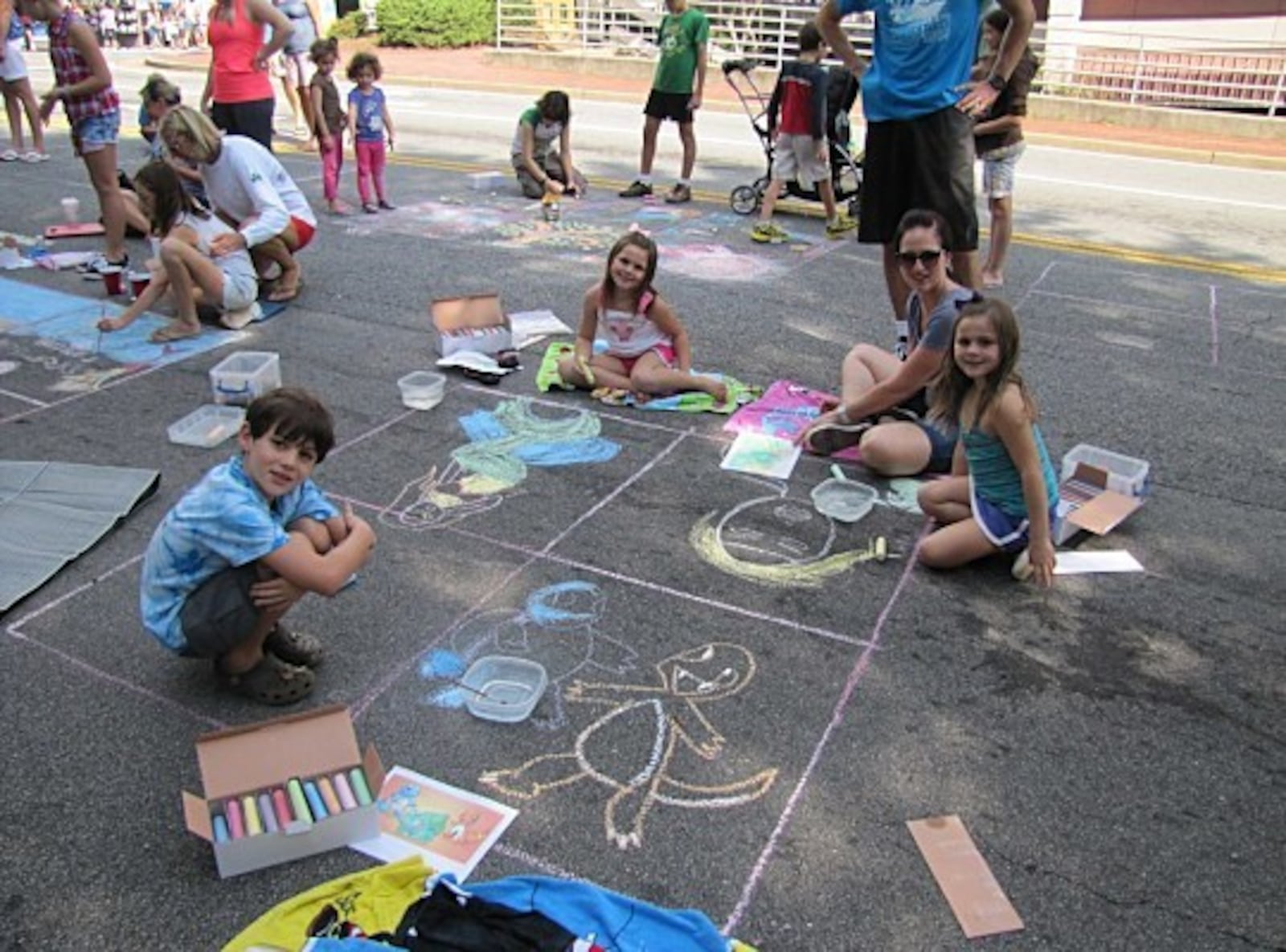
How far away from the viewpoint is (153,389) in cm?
464

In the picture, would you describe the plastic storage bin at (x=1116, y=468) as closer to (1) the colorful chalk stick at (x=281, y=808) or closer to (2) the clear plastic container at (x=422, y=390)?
(2) the clear plastic container at (x=422, y=390)

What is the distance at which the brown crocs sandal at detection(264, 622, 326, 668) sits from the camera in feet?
9.14

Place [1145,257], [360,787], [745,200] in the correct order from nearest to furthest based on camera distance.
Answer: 1. [360,787]
2. [1145,257]
3. [745,200]

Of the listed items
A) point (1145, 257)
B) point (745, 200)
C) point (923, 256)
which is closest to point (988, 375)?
point (923, 256)

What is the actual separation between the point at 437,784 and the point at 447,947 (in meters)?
0.56

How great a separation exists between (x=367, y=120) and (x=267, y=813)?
6678 millimetres

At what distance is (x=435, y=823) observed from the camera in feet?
7.71

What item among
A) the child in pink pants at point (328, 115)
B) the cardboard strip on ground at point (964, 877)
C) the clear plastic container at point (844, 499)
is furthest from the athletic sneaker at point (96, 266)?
the cardboard strip on ground at point (964, 877)

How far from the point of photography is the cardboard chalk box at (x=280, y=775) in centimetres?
220

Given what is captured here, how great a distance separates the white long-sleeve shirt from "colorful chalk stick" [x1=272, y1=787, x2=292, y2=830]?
3.87m

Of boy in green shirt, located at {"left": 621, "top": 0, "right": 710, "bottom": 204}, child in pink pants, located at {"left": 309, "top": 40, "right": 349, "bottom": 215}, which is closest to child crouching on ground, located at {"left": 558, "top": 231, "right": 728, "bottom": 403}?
child in pink pants, located at {"left": 309, "top": 40, "right": 349, "bottom": 215}

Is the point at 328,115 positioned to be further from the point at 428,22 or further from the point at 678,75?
the point at 428,22

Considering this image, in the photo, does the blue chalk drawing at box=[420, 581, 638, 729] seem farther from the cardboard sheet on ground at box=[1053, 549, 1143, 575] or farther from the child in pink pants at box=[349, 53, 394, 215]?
the child in pink pants at box=[349, 53, 394, 215]

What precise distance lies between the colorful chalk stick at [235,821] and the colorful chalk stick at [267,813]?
0.04 meters
